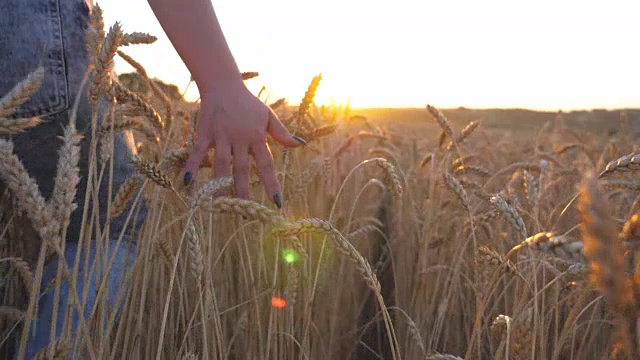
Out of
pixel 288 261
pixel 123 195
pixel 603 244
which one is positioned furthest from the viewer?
pixel 288 261

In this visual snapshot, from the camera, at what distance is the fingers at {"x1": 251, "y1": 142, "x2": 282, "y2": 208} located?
1196 millimetres

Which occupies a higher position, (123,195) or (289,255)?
Answer: (123,195)

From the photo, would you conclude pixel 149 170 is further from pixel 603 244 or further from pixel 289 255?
pixel 603 244

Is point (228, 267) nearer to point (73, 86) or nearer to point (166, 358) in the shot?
point (166, 358)

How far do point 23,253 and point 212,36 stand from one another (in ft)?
2.48

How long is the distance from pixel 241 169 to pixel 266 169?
0.06m

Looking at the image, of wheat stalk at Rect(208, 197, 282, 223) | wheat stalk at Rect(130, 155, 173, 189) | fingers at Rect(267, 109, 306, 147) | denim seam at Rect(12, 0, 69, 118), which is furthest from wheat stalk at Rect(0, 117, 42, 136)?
fingers at Rect(267, 109, 306, 147)

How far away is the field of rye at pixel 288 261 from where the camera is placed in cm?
77

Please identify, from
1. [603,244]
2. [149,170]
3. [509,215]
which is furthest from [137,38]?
[603,244]

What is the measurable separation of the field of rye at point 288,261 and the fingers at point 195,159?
0.04 meters

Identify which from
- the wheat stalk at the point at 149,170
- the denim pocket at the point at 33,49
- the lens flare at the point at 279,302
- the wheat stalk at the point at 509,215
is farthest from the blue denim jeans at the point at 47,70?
the wheat stalk at the point at 509,215

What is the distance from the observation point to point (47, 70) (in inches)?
46.4

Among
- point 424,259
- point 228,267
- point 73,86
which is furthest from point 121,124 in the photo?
point 424,259

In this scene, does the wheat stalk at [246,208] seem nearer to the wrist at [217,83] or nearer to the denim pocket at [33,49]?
the wrist at [217,83]
